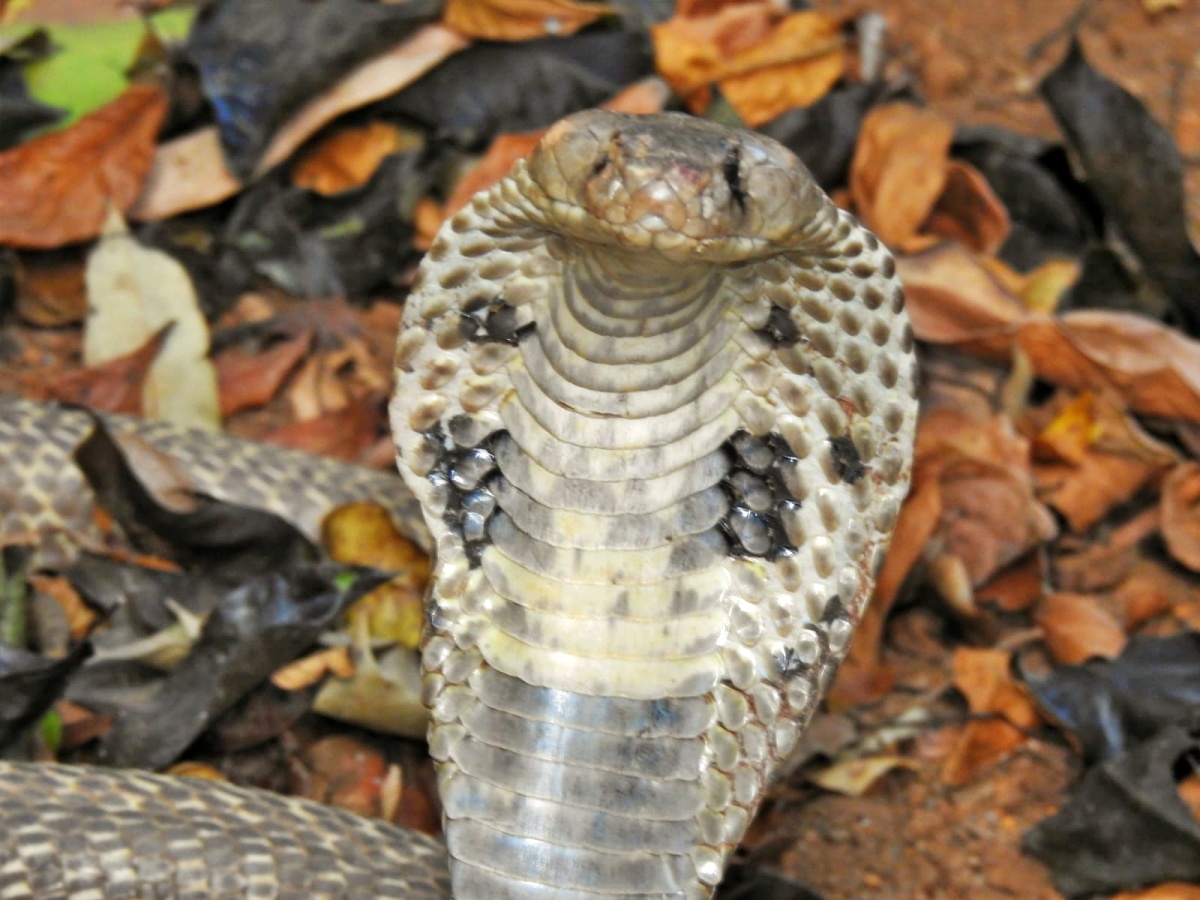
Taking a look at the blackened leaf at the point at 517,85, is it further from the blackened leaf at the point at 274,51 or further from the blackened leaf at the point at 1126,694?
the blackened leaf at the point at 1126,694

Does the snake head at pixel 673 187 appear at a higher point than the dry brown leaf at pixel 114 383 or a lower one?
higher

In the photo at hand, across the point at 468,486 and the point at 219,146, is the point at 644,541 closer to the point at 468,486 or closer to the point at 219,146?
the point at 468,486

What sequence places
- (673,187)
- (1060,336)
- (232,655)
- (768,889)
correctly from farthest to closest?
1. (1060,336)
2. (232,655)
3. (768,889)
4. (673,187)

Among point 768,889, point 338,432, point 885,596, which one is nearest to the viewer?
point 768,889

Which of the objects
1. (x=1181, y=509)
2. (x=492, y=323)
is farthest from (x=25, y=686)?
(x=1181, y=509)

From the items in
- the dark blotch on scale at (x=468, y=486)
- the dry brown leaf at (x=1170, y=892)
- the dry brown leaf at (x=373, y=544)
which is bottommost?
the dry brown leaf at (x=1170, y=892)

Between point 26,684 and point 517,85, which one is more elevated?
point 517,85

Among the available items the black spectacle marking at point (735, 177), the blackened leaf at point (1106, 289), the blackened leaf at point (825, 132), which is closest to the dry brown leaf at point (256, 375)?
the blackened leaf at point (825, 132)
